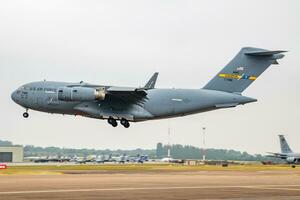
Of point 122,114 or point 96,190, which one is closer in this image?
point 96,190

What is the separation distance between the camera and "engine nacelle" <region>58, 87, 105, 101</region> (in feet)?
201

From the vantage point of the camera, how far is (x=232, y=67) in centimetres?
6612

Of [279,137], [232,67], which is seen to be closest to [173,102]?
[232,67]

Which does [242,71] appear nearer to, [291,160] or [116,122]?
[116,122]

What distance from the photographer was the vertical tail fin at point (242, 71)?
65000mm

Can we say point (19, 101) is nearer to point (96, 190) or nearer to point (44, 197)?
point (96, 190)

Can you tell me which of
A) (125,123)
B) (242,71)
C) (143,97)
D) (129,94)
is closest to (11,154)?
(125,123)

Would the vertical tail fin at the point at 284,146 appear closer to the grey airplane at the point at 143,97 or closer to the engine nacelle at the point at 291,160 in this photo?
the engine nacelle at the point at 291,160

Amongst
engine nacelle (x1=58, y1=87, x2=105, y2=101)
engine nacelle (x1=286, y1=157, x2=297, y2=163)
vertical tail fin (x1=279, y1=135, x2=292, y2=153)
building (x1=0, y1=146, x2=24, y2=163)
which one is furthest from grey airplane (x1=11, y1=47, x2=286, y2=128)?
building (x1=0, y1=146, x2=24, y2=163)

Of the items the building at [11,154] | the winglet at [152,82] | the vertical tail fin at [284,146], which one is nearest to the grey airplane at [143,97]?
the winglet at [152,82]

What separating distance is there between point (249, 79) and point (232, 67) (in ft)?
7.49

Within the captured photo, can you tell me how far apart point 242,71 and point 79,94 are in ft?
58.9

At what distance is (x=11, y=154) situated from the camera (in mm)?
163125

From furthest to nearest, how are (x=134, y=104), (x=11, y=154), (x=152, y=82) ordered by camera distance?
(x=11, y=154), (x=134, y=104), (x=152, y=82)
